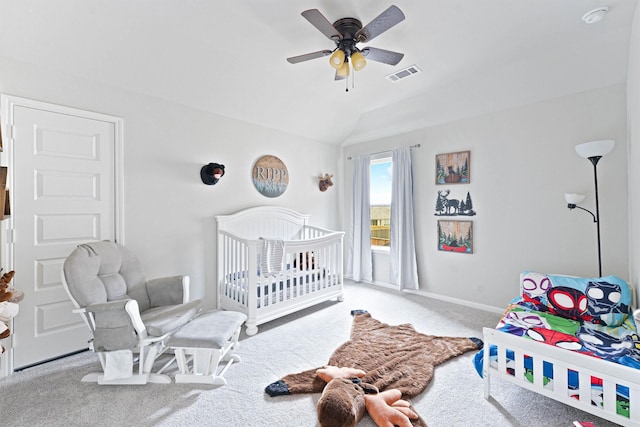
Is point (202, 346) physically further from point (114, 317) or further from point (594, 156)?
point (594, 156)

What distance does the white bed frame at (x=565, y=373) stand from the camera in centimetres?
137

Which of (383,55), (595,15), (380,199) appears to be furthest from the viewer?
(380,199)

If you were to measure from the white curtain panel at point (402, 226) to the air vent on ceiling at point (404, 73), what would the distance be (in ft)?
3.58

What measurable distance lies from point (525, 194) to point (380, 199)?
191cm

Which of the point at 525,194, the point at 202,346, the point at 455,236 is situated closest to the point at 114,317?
the point at 202,346

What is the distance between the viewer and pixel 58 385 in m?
1.98

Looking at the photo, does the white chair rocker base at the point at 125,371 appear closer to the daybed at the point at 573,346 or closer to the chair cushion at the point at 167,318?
the chair cushion at the point at 167,318

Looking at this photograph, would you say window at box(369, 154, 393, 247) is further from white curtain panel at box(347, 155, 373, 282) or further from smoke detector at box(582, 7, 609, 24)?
smoke detector at box(582, 7, 609, 24)

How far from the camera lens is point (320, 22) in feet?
6.10

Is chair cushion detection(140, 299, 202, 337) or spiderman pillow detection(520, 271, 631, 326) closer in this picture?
chair cushion detection(140, 299, 202, 337)

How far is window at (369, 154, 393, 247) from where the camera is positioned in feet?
14.6

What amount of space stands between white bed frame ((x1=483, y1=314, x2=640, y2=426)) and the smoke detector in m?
2.33

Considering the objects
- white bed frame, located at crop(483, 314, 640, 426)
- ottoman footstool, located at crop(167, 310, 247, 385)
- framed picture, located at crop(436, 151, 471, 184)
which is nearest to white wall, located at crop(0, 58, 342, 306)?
ottoman footstool, located at crop(167, 310, 247, 385)

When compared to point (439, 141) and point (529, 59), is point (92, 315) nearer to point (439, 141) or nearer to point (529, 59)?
point (439, 141)
